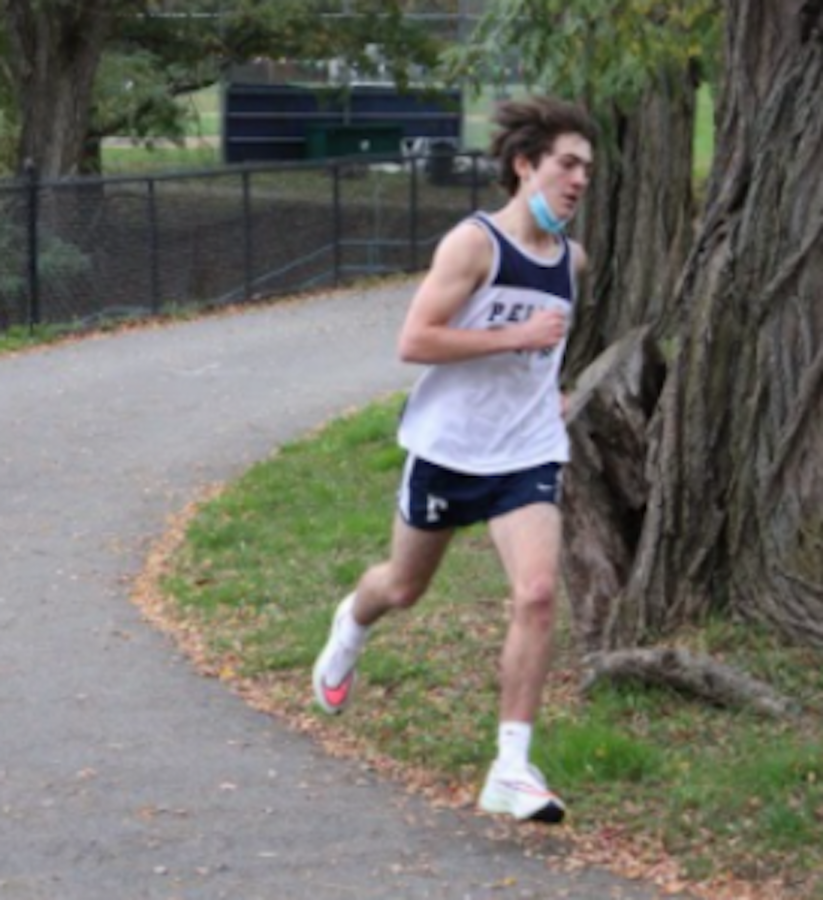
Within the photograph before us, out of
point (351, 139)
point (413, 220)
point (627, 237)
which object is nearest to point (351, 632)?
point (627, 237)

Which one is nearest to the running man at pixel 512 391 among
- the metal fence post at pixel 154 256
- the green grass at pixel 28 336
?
the green grass at pixel 28 336

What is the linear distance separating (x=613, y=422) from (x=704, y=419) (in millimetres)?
426

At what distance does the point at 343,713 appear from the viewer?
24.9 feet

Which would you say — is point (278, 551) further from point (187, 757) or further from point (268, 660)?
point (187, 757)

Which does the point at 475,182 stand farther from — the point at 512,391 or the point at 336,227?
the point at 512,391

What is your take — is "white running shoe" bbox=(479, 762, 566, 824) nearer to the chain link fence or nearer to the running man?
the running man

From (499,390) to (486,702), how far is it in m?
1.58

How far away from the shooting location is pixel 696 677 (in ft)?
22.7

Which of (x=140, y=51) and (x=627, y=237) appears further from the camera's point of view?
(x=140, y=51)

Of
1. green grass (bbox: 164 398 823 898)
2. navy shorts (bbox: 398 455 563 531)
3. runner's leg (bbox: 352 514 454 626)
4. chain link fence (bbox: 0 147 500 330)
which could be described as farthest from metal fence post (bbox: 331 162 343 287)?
navy shorts (bbox: 398 455 563 531)

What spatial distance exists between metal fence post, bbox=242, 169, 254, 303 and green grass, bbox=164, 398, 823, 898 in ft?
39.9

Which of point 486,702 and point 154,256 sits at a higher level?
point 486,702

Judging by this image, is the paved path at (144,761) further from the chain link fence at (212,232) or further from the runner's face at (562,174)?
the chain link fence at (212,232)

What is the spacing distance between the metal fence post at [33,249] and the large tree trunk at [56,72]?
5502 millimetres
